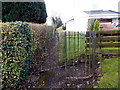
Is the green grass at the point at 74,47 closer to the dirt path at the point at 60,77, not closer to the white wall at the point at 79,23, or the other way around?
the dirt path at the point at 60,77

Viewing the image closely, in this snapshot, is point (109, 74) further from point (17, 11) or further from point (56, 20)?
point (56, 20)

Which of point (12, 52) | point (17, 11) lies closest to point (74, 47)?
point (12, 52)

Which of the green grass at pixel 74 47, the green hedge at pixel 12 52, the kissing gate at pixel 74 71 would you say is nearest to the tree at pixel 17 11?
the green grass at pixel 74 47

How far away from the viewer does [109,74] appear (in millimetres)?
3381

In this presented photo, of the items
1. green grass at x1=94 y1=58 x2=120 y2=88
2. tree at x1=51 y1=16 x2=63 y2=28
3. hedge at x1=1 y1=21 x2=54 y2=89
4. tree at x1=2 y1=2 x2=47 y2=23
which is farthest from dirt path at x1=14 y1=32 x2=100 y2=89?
tree at x1=51 y1=16 x2=63 y2=28

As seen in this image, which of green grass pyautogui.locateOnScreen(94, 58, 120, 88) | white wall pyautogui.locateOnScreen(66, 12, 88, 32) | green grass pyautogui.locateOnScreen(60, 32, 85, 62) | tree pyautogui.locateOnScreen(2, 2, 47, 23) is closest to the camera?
green grass pyautogui.locateOnScreen(94, 58, 120, 88)

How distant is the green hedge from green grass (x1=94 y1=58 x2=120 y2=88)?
7.08 feet

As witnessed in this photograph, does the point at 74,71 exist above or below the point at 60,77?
above

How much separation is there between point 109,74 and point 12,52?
9.32ft

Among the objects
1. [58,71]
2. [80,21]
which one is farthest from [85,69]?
[80,21]

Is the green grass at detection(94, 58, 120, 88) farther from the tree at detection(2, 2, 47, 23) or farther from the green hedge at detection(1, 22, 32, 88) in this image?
the tree at detection(2, 2, 47, 23)

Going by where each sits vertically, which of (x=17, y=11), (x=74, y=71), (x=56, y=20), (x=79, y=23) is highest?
(x=56, y=20)

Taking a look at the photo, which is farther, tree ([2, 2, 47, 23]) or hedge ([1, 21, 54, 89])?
tree ([2, 2, 47, 23])

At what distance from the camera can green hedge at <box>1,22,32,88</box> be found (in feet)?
9.00
